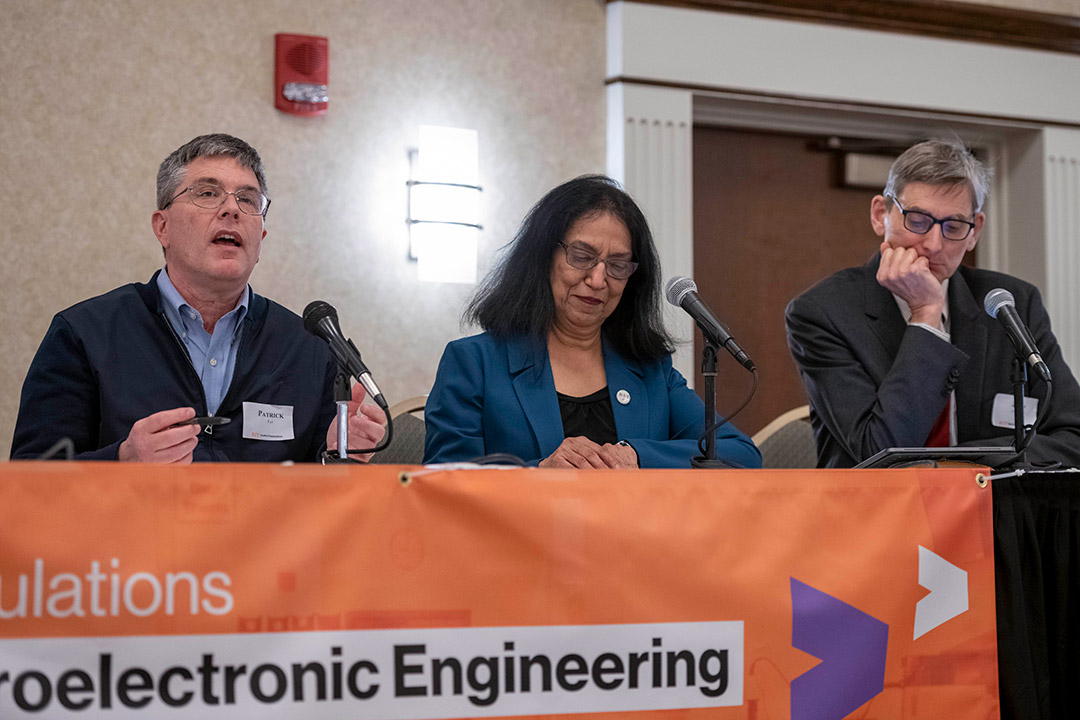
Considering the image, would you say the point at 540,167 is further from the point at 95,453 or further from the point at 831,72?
the point at 95,453

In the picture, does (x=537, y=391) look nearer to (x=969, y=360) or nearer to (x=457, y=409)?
(x=457, y=409)

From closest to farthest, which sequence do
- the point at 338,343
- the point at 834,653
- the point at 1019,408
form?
the point at 834,653
the point at 338,343
the point at 1019,408

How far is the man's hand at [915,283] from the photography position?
2244 millimetres

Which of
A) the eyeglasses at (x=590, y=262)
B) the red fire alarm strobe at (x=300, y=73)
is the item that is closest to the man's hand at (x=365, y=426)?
the eyeglasses at (x=590, y=262)

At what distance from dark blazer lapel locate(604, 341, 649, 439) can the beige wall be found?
1205 mm

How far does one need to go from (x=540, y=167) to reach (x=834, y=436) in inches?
60.8

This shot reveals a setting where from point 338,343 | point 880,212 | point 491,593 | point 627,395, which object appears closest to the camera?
point 491,593

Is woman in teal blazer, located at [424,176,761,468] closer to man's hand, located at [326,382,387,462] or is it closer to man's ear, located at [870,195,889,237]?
man's hand, located at [326,382,387,462]

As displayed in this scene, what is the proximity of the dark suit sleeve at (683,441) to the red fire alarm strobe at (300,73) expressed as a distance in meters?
1.49

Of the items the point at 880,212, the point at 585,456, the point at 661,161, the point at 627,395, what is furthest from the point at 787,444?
the point at 585,456

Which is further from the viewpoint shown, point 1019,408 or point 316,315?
point 1019,408

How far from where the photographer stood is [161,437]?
5.03 feet

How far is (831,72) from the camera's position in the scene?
3.77m

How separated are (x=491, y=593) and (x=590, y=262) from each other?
100cm
